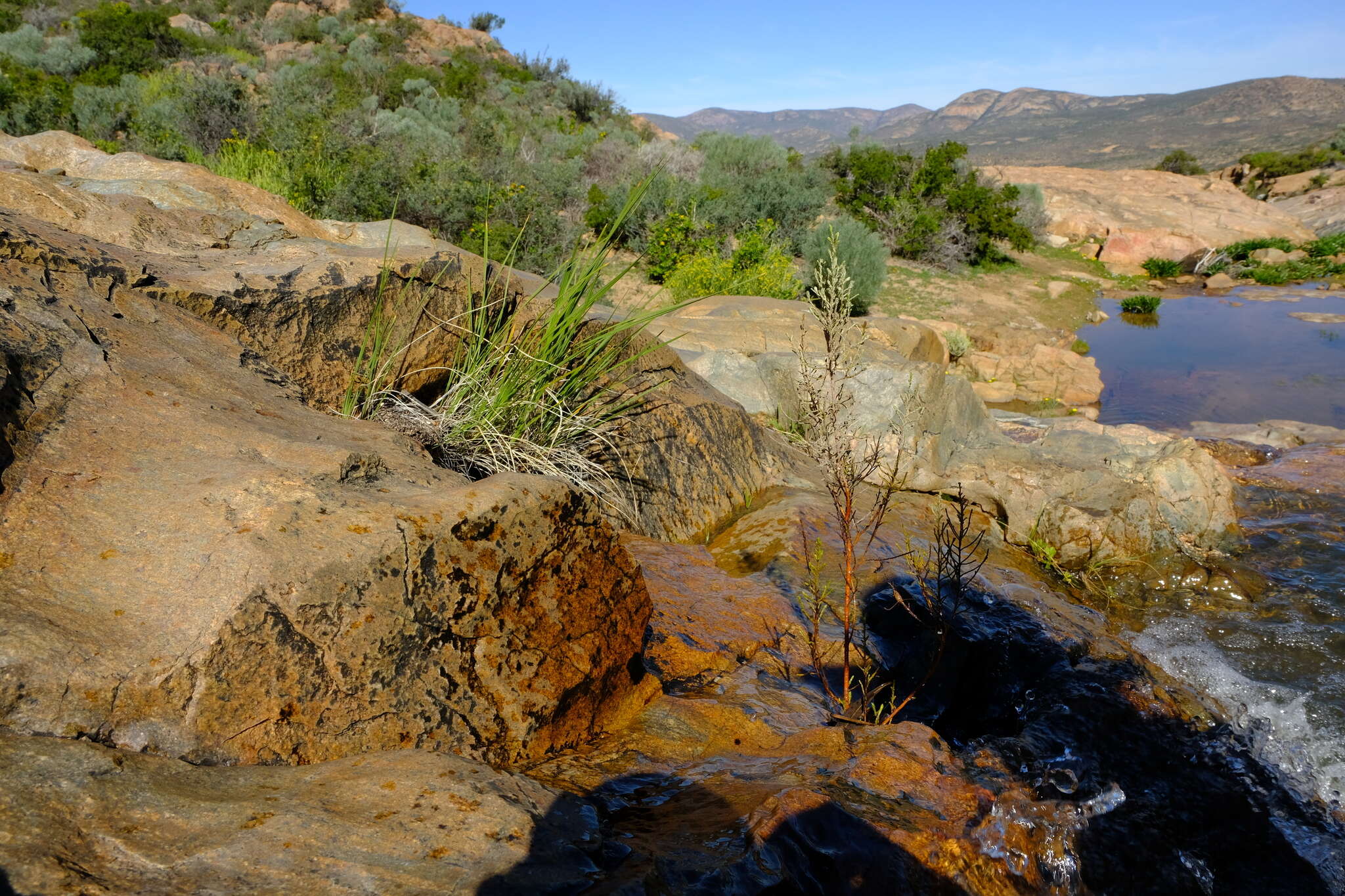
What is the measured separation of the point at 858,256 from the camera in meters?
13.6

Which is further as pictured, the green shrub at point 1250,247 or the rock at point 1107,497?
the green shrub at point 1250,247

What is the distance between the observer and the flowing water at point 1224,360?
→ 1126 centimetres

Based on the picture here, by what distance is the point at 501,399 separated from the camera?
134 inches

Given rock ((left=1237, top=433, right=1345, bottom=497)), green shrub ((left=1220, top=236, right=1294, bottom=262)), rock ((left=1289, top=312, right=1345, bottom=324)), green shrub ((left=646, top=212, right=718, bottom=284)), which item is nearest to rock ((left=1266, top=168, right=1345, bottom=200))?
green shrub ((left=1220, top=236, right=1294, bottom=262))

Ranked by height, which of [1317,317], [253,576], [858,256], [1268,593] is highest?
[858,256]

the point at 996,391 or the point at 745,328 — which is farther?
the point at 996,391

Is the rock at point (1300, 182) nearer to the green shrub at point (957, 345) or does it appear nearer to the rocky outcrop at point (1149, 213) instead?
the rocky outcrop at point (1149, 213)

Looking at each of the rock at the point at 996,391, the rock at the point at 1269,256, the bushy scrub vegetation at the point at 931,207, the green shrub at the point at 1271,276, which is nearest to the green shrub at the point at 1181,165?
the rock at the point at 1269,256

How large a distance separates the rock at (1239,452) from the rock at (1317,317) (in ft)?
33.6

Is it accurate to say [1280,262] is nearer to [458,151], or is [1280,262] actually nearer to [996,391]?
[996,391]

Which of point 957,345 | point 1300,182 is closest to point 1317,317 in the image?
point 957,345

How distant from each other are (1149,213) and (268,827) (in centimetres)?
2987

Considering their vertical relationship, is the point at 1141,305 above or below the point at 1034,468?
above

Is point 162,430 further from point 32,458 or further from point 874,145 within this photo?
point 874,145
